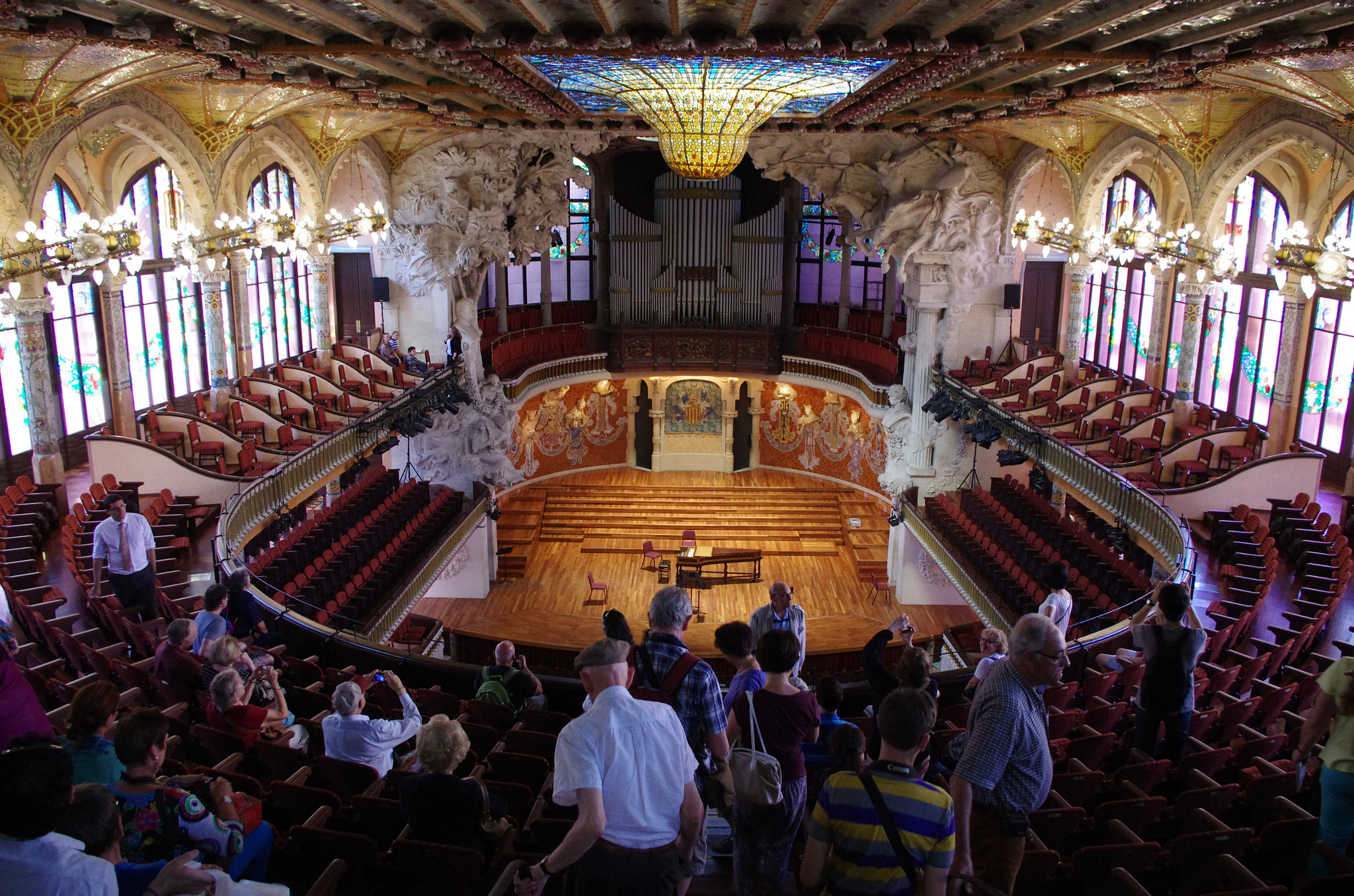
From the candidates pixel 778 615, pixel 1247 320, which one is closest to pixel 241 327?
pixel 778 615

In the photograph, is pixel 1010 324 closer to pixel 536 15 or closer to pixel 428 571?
pixel 428 571

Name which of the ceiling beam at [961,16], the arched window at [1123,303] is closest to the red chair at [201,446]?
the ceiling beam at [961,16]

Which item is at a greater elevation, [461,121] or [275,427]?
[461,121]

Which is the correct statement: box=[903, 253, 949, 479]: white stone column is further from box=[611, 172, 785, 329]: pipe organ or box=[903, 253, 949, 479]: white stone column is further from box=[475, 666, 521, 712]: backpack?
box=[475, 666, 521, 712]: backpack

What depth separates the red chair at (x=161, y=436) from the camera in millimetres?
14883

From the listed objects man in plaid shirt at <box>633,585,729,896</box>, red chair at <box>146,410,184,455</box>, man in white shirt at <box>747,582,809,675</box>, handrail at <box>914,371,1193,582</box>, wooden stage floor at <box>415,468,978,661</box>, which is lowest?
wooden stage floor at <box>415,468,978,661</box>

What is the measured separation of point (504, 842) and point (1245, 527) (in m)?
12.0

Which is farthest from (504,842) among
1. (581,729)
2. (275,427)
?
(275,427)

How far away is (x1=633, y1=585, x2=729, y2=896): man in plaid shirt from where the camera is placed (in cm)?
403

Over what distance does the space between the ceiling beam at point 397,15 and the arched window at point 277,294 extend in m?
14.1

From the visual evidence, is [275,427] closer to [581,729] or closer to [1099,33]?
[1099,33]

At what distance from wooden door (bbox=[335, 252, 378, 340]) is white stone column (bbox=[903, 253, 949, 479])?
1387cm

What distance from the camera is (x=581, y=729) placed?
10.6 ft

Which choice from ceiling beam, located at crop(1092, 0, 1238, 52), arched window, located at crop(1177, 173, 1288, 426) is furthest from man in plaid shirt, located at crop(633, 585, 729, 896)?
arched window, located at crop(1177, 173, 1288, 426)
